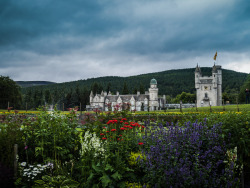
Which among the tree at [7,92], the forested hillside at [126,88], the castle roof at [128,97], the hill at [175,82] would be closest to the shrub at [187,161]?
the tree at [7,92]

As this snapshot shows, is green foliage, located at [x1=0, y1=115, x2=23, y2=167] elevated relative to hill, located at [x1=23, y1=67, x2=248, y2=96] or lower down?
lower down

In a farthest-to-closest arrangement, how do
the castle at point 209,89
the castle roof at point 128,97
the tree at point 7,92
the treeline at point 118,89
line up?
the castle roof at point 128,97
the castle at point 209,89
the treeline at point 118,89
the tree at point 7,92

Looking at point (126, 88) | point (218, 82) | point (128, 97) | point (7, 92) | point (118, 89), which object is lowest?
point (128, 97)

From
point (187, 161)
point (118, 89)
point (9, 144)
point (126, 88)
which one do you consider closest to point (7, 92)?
point (126, 88)

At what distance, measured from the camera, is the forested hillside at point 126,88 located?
8681 cm

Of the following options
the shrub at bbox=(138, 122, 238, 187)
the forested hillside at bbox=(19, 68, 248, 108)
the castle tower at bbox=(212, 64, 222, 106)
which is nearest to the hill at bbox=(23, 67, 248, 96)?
the forested hillside at bbox=(19, 68, 248, 108)

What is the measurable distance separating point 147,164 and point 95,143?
1.35 meters

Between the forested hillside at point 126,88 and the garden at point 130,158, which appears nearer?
the garden at point 130,158

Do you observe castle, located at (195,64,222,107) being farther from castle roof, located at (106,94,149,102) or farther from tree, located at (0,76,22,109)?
tree, located at (0,76,22,109)

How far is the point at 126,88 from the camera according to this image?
8088 centimetres

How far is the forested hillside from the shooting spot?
86812 mm

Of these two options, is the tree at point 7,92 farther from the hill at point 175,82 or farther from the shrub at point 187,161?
the shrub at point 187,161

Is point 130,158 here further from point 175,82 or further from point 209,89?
point 175,82

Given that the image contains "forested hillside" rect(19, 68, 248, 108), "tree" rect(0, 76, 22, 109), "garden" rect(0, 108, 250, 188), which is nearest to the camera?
"garden" rect(0, 108, 250, 188)
